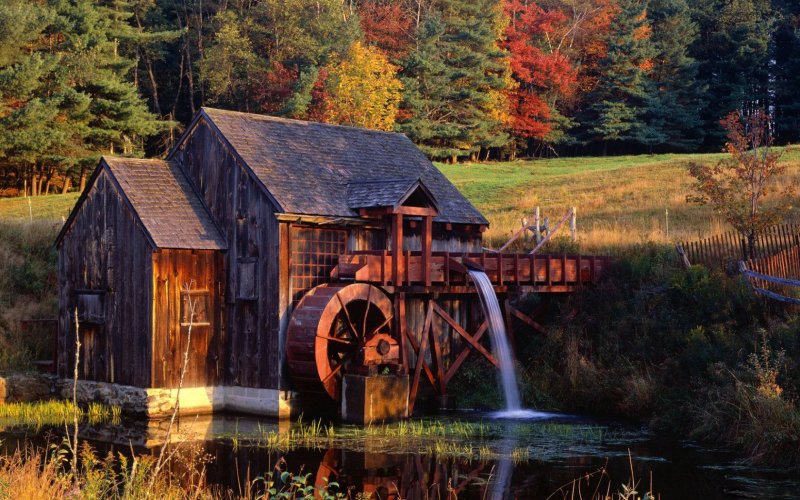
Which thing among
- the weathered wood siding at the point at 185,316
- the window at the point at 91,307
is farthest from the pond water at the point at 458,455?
the window at the point at 91,307

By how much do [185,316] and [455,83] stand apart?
4228cm

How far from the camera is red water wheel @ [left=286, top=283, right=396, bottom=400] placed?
20.6 meters

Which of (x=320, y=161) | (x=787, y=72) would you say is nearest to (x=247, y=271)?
(x=320, y=161)

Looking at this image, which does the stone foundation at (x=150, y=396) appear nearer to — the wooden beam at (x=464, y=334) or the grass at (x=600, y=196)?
the wooden beam at (x=464, y=334)

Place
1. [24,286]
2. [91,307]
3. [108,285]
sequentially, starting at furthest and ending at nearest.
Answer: [24,286] → [91,307] → [108,285]

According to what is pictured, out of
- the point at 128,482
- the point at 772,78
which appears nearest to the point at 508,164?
the point at 772,78

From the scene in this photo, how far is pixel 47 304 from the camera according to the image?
2738 cm

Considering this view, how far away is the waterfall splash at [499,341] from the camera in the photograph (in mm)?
22656

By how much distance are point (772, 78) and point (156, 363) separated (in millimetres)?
55221

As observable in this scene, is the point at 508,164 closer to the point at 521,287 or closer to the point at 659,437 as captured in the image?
the point at 521,287

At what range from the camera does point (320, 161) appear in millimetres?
24344

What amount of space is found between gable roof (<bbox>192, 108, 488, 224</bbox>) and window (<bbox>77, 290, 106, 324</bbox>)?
4.80 meters

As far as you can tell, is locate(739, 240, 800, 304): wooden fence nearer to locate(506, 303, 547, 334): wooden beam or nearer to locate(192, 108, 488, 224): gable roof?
locate(506, 303, 547, 334): wooden beam

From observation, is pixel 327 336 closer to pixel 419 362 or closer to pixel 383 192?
pixel 419 362
